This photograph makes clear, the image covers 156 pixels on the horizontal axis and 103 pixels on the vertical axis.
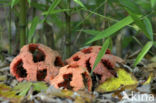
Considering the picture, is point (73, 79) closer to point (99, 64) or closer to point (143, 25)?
point (99, 64)

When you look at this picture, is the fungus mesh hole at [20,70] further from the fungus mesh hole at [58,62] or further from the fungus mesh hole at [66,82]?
the fungus mesh hole at [66,82]

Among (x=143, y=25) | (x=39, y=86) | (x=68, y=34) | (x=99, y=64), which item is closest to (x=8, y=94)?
(x=39, y=86)

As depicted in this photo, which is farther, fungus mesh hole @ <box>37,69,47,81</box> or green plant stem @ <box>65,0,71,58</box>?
green plant stem @ <box>65,0,71,58</box>

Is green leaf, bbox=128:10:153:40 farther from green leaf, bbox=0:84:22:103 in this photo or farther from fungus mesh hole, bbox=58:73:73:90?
green leaf, bbox=0:84:22:103

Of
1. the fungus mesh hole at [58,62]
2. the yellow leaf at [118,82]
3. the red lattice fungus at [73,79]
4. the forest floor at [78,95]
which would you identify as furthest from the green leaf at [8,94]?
the yellow leaf at [118,82]

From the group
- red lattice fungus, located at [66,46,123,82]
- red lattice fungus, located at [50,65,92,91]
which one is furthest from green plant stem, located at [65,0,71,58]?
red lattice fungus, located at [50,65,92,91]

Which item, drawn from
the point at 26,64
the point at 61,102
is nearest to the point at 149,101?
the point at 61,102
